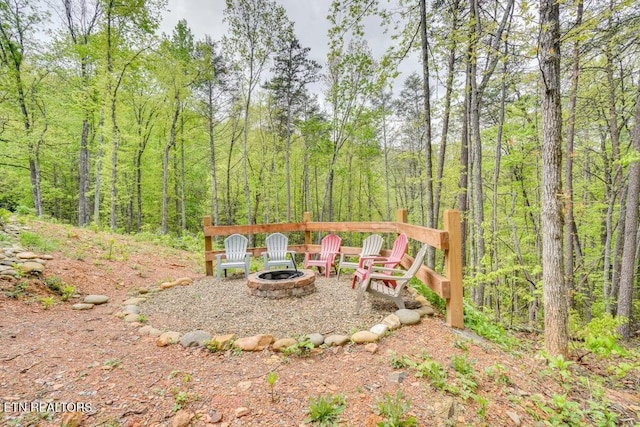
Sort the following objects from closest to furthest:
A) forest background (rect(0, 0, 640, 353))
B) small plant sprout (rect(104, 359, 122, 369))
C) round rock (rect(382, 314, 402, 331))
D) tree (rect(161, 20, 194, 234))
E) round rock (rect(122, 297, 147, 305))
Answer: small plant sprout (rect(104, 359, 122, 369)), round rock (rect(382, 314, 402, 331)), round rock (rect(122, 297, 147, 305)), forest background (rect(0, 0, 640, 353)), tree (rect(161, 20, 194, 234))

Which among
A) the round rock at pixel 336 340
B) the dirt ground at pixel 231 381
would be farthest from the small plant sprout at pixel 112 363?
the round rock at pixel 336 340

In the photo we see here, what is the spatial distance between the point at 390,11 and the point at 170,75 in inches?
327

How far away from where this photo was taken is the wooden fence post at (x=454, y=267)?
9.27 feet

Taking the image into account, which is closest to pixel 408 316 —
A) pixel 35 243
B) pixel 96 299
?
pixel 96 299

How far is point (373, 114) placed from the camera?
34.4 feet

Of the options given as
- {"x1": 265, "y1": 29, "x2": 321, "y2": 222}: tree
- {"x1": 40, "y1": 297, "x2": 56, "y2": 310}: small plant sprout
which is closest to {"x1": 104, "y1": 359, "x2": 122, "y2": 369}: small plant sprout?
{"x1": 40, "y1": 297, "x2": 56, "y2": 310}: small plant sprout

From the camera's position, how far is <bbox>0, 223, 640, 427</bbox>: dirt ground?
1.67m

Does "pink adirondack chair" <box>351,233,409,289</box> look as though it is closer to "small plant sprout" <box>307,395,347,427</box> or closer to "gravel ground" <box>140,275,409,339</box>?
"gravel ground" <box>140,275,409,339</box>

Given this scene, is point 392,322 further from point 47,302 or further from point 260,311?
point 47,302

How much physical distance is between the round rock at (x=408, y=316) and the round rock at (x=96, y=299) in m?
3.84

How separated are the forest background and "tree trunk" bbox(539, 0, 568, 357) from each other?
32 mm

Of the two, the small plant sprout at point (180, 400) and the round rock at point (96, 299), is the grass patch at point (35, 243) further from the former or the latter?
the small plant sprout at point (180, 400)

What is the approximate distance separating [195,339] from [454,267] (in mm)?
2654

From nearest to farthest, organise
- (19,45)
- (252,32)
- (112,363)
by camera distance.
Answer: (112,363) < (19,45) < (252,32)
